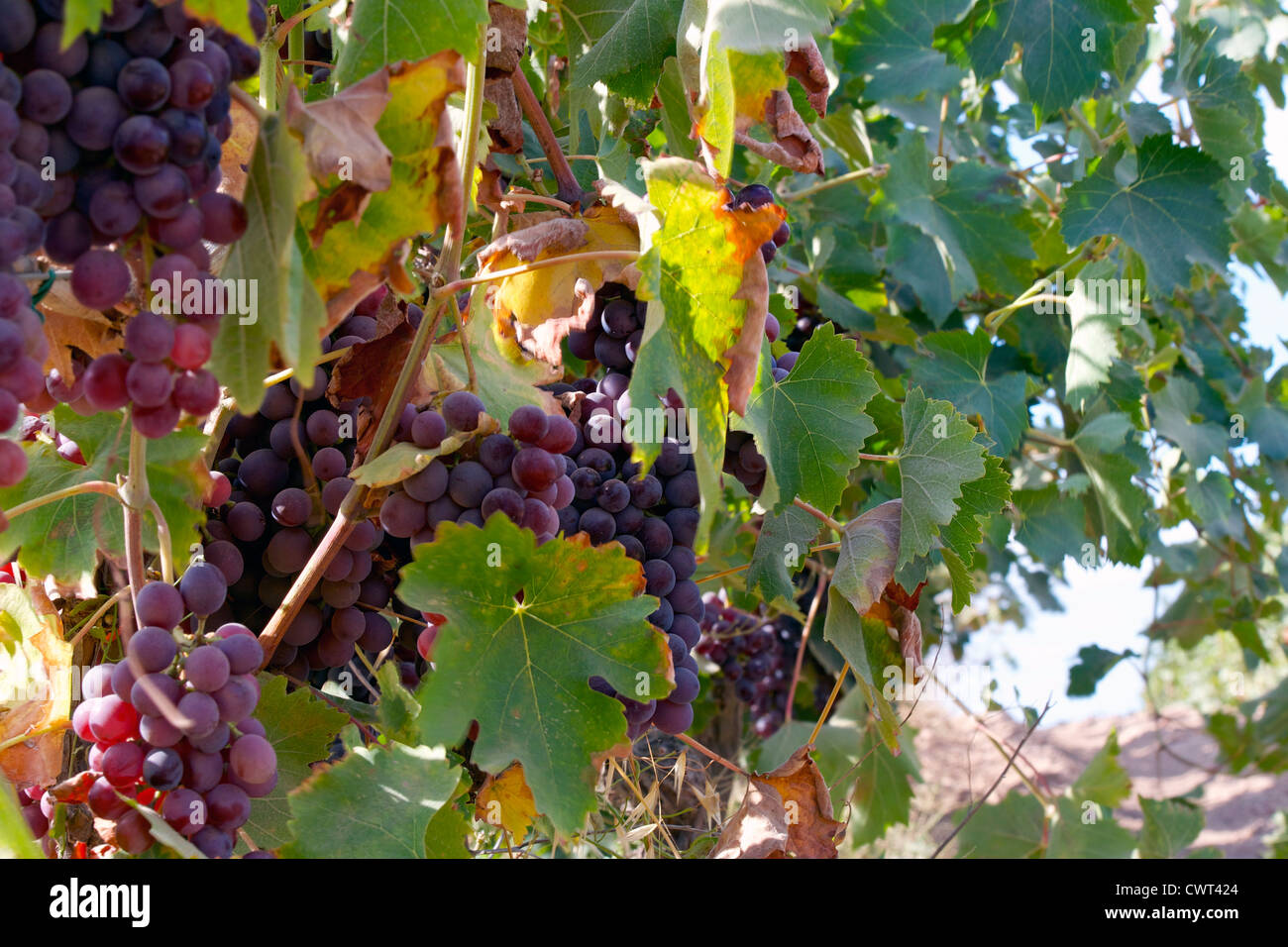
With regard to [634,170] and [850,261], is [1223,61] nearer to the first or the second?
[850,261]

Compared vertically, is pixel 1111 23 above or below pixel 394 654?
above

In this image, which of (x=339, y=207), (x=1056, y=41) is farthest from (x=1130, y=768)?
(x=339, y=207)

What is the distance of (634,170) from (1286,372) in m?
2.43

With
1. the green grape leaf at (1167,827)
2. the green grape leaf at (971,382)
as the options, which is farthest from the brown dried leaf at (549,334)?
the green grape leaf at (1167,827)

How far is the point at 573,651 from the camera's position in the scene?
2.98ft

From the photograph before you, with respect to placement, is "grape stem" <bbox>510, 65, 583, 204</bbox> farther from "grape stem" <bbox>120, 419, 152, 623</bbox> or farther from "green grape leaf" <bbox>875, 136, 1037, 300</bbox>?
"green grape leaf" <bbox>875, 136, 1037, 300</bbox>

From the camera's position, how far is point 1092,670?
2.96 m

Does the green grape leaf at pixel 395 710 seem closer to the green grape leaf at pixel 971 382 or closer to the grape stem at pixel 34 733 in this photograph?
the grape stem at pixel 34 733

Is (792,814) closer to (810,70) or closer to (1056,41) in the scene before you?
(810,70)

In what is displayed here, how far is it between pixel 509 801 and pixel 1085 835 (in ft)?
4.71

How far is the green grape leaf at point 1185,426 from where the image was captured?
2.43 metres

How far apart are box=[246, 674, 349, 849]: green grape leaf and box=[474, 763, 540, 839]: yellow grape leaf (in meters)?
0.17
